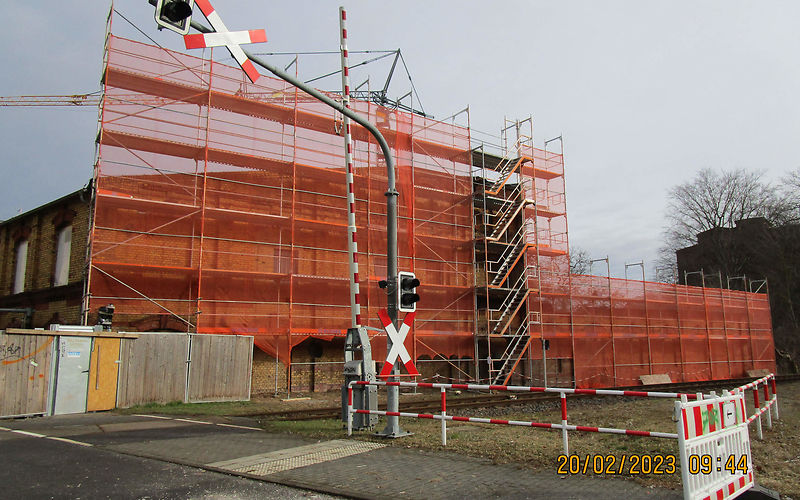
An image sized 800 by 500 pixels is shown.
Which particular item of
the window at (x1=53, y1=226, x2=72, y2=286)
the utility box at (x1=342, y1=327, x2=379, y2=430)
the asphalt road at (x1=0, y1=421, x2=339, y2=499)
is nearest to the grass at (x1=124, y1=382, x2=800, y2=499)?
the utility box at (x1=342, y1=327, x2=379, y2=430)

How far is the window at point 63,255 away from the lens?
2017 centimetres

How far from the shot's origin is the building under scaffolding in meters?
18.5

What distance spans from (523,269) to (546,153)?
6.12m

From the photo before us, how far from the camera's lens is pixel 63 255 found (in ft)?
67.1

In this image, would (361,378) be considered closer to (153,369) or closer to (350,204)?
(350,204)

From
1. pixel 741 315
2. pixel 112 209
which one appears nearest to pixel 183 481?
pixel 112 209

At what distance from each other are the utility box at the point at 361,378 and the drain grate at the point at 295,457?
952 mm

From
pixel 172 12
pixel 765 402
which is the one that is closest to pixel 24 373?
pixel 172 12

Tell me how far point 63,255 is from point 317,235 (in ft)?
29.4

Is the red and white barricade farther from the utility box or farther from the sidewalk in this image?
the utility box

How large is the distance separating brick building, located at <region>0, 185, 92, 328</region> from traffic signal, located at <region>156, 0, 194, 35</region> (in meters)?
13.3
